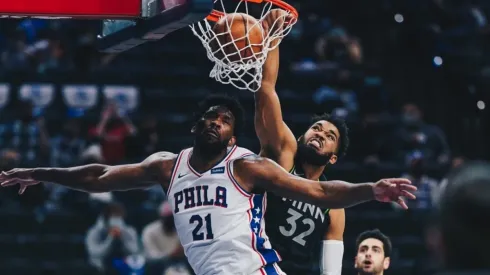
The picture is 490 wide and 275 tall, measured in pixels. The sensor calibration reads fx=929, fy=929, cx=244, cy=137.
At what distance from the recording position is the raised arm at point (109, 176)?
5438 mm

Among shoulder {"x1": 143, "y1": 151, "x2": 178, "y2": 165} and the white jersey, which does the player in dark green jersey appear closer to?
the white jersey

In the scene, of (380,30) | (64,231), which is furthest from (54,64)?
(380,30)

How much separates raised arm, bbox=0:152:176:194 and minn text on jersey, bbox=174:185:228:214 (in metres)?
0.19

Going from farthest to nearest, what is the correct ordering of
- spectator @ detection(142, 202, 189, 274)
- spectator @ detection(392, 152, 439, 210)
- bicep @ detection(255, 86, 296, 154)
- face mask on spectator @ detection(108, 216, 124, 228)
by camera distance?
spectator @ detection(392, 152, 439, 210) < face mask on spectator @ detection(108, 216, 124, 228) < spectator @ detection(142, 202, 189, 274) < bicep @ detection(255, 86, 296, 154)

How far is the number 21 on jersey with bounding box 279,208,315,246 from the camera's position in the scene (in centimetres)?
590

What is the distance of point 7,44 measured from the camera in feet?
42.1

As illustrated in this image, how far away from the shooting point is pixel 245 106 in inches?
492

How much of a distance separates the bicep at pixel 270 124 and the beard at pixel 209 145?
1.63 feet

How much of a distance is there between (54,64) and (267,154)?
7356mm

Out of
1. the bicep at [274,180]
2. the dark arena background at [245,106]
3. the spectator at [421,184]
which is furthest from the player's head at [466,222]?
the spectator at [421,184]

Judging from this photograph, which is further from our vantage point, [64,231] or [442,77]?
[442,77]

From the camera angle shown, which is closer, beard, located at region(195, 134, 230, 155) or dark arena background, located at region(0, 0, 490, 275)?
beard, located at region(195, 134, 230, 155)

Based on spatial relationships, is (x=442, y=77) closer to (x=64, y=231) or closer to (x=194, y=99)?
(x=194, y=99)

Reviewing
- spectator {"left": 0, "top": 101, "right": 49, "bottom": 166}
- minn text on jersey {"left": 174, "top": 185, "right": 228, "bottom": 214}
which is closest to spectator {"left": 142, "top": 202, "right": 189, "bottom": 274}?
spectator {"left": 0, "top": 101, "right": 49, "bottom": 166}
